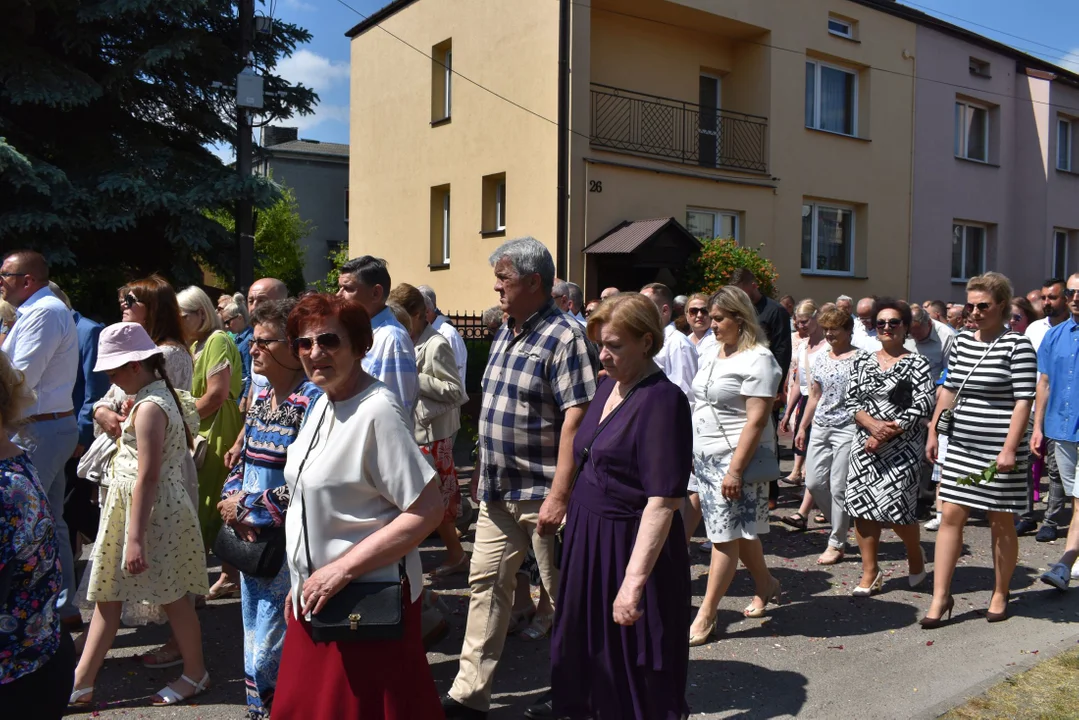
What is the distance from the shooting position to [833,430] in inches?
275

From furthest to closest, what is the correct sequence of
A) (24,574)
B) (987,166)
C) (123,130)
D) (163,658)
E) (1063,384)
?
1. (987,166)
2. (123,130)
3. (1063,384)
4. (163,658)
5. (24,574)

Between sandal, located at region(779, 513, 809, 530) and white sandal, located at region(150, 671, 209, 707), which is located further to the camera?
sandal, located at region(779, 513, 809, 530)

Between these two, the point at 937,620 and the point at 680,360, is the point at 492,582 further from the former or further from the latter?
the point at 680,360

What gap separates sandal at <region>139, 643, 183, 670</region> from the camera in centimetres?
482

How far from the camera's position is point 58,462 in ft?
17.0

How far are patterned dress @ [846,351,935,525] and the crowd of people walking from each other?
0.06ft

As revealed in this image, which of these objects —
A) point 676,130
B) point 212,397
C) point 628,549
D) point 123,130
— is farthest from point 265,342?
point 676,130

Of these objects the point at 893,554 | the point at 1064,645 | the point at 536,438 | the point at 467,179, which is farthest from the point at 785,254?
the point at 536,438

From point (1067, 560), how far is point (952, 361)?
1.54 meters

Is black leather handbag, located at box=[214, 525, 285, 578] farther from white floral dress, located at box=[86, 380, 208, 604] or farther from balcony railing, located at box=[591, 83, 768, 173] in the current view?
balcony railing, located at box=[591, 83, 768, 173]

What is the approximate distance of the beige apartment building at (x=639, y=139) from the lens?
15594 millimetres

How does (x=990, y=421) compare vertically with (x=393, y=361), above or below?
below

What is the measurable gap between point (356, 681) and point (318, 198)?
120ft

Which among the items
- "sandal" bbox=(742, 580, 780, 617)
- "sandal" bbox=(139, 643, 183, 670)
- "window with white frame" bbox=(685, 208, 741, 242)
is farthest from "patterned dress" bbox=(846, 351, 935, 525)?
"window with white frame" bbox=(685, 208, 741, 242)
